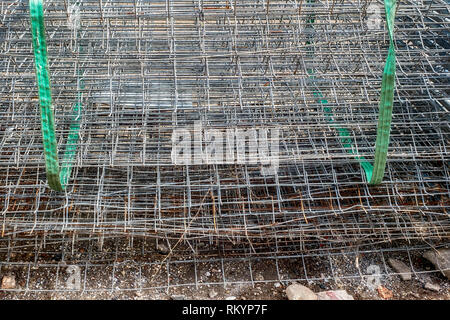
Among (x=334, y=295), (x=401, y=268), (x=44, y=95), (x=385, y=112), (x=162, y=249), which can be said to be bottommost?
(x=334, y=295)

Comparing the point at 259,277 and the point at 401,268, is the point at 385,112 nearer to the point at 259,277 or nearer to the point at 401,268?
the point at 401,268

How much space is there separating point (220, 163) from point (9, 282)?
188cm

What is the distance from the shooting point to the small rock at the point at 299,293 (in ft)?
9.97

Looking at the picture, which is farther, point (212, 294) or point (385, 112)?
point (212, 294)

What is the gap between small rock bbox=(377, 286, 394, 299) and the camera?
3.19m

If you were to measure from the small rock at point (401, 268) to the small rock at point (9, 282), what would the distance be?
3.04 m

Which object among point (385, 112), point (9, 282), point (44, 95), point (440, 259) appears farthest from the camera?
point (440, 259)

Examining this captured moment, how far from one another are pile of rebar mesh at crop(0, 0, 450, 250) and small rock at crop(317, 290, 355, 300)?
39cm

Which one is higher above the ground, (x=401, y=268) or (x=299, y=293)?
Answer: (x=401, y=268)

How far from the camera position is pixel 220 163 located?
11.2ft

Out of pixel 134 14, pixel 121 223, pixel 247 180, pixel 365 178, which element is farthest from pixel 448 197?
pixel 134 14

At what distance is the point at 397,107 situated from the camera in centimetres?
412

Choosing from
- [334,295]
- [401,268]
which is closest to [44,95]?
[334,295]

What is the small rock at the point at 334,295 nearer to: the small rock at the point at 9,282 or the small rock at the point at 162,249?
the small rock at the point at 162,249
